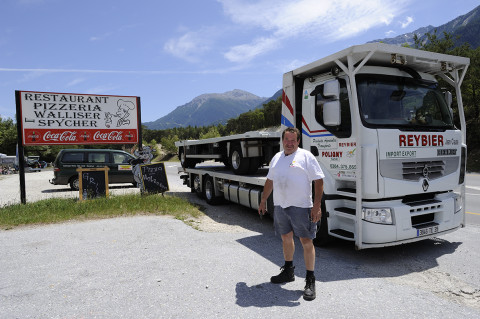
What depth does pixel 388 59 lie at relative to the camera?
4.93 meters

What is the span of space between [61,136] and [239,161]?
5.67 m

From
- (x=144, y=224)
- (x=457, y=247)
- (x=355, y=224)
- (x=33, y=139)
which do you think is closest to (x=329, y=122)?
(x=355, y=224)

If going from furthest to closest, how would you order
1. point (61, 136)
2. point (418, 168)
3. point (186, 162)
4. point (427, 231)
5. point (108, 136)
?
1. point (186, 162)
2. point (108, 136)
3. point (61, 136)
4. point (418, 168)
5. point (427, 231)

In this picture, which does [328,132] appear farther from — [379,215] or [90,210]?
[90,210]

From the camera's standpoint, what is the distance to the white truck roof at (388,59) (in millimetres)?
4520

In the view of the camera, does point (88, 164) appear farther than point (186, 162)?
Yes

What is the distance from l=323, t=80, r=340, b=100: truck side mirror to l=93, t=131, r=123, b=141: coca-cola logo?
7.50 m

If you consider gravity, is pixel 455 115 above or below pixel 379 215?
above

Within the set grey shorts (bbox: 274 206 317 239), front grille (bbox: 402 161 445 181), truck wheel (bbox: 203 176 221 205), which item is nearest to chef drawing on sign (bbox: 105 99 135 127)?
truck wheel (bbox: 203 176 221 205)

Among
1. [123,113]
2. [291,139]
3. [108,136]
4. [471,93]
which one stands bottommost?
[291,139]

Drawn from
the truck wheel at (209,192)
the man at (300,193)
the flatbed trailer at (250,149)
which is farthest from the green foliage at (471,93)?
the man at (300,193)

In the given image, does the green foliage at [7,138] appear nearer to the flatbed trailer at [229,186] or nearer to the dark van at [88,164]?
the dark van at [88,164]

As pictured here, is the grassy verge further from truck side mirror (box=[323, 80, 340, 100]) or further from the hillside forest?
truck side mirror (box=[323, 80, 340, 100])

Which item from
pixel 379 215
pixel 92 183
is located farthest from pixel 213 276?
pixel 92 183
